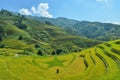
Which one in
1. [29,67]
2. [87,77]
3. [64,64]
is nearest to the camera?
[87,77]

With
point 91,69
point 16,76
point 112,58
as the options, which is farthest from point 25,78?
point 112,58

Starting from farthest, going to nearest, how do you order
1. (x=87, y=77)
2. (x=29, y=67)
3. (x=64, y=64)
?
(x=64, y=64)
(x=29, y=67)
(x=87, y=77)

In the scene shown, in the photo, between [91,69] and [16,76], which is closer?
[16,76]

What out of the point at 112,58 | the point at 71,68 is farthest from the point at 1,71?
the point at 112,58

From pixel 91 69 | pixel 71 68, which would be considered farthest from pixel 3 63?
pixel 91 69

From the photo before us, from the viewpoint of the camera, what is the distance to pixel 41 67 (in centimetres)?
6350

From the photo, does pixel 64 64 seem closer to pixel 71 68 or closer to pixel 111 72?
pixel 71 68

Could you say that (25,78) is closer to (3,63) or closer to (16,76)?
(16,76)

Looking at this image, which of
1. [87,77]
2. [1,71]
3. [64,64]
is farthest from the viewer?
[64,64]

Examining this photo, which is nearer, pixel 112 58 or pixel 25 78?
pixel 25 78

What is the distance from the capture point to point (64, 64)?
6925cm

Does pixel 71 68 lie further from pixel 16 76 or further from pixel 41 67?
pixel 16 76

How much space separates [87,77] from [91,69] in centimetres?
718

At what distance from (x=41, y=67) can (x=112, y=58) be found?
20184 mm
